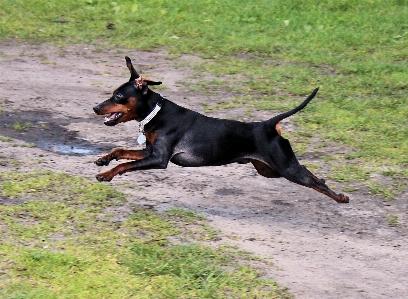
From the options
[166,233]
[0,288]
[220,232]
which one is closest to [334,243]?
[220,232]

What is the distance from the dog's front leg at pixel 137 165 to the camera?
6.89 meters

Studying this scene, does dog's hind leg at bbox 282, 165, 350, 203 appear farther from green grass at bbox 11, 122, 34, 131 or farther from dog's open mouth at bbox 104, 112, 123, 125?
green grass at bbox 11, 122, 34, 131

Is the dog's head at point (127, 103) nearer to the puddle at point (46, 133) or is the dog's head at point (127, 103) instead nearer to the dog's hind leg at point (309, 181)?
the dog's hind leg at point (309, 181)

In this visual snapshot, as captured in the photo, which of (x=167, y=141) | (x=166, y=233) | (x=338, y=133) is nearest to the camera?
(x=166, y=233)

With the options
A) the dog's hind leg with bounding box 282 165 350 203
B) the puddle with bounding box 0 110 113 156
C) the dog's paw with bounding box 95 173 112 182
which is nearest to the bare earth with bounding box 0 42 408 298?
the puddle with bounding box 0 110 113 156

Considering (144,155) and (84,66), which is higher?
(144,155)

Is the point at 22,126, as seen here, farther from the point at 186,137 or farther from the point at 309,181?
the point at 309,181

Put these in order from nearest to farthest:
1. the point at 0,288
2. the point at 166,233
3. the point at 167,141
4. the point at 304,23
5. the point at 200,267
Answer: the point at 0,288 < the point at 200,267 < the point at 166,233 < the point at 167,141 < the point at 304,23

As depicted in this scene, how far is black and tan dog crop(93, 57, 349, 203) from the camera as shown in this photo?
699 cm

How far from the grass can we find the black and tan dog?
0.41 m

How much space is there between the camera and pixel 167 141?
278 inches

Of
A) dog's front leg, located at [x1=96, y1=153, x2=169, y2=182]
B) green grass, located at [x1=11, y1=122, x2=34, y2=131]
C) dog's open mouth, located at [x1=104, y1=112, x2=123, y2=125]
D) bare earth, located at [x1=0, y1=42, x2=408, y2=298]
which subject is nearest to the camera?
bare earth, located at [x1=0, y1=42, x2=408, y2=298]

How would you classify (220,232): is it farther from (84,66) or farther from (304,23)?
(304,23)

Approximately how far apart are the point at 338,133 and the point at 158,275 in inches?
159
